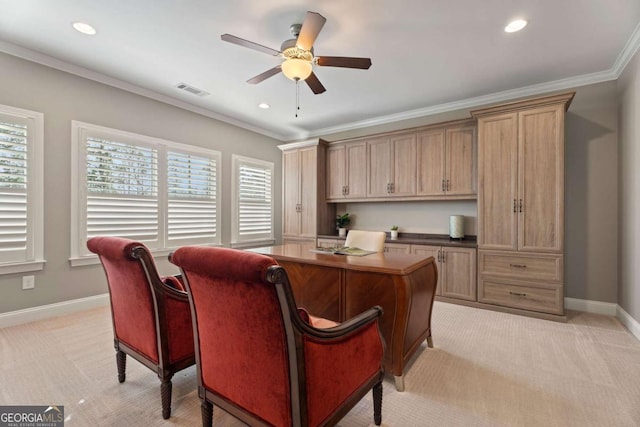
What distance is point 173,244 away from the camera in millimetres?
4207

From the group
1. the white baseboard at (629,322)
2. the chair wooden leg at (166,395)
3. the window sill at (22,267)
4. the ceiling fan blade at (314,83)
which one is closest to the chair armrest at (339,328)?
the chair wooden leg at (166,395)

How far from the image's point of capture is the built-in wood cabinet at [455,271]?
12.1ft

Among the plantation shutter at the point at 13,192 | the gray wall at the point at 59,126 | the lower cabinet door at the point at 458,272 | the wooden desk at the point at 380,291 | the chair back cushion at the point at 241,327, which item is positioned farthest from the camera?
the lower cabinet door at the point at 458,272

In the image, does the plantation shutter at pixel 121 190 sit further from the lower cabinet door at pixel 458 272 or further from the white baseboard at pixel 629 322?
the white baseboard at pixel 629 322

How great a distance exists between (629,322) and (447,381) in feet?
7.67

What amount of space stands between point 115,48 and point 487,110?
417cm

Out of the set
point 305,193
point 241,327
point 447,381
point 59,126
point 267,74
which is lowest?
point 447,381

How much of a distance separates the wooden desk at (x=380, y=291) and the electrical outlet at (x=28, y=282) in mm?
2671

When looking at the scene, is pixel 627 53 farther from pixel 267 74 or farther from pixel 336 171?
pixel 336 171

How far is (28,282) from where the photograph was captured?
3.02 m

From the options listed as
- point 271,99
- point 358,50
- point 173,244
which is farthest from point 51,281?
point 358,50

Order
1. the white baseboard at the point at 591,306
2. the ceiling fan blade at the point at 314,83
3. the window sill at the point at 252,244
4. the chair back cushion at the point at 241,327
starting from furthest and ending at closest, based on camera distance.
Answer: the window sill at the point at 252,244
the white baseboard at the point at 591,306
the ceiling fan blade at the point at 314,83
the chair back cushion at the point at 241,327

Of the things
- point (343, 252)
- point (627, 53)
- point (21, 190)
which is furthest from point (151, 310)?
point (627, 53)

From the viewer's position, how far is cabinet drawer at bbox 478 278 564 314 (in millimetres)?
3199
